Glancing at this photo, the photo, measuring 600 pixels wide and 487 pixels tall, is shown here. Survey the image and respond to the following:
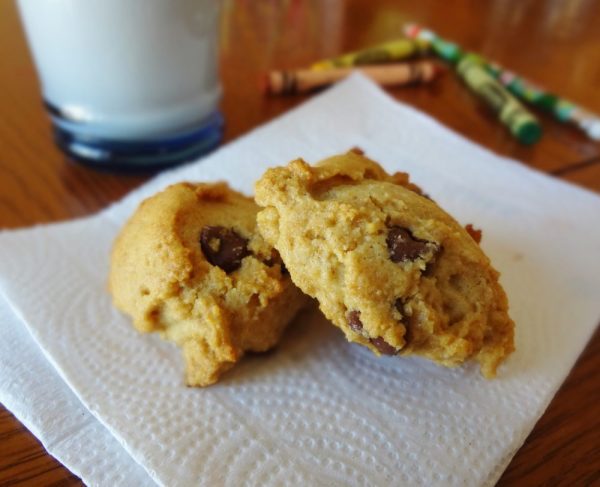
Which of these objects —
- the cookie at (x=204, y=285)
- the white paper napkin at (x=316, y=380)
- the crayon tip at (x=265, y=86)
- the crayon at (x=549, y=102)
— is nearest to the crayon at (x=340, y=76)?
the crayon tip at (x=265, y=86)

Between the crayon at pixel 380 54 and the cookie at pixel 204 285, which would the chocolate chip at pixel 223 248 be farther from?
the crayon at pixel 380 54

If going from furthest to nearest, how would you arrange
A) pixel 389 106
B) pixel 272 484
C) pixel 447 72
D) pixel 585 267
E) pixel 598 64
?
pixel 598 64, pixel 447 72, pixel 389 106, pixel 585 267, pixel 272 484

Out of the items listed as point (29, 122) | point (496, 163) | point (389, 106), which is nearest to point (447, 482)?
point (496, 163)

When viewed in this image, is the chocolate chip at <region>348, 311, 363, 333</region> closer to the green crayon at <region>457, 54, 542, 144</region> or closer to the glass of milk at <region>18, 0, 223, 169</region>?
the glass of milk at <region>18, 0, 223, 169</region>

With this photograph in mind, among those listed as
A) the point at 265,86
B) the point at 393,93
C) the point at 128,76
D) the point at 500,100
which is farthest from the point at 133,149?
the point at 500,100

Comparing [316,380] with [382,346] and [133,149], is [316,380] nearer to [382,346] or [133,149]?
[382,346]

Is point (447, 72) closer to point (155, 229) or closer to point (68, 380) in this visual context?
point (155, 229)

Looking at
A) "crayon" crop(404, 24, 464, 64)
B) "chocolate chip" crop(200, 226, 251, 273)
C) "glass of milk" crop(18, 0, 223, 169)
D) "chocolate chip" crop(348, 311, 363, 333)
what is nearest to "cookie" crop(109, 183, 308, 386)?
"chocolate chip" crop(200, 226, 251, 273)
